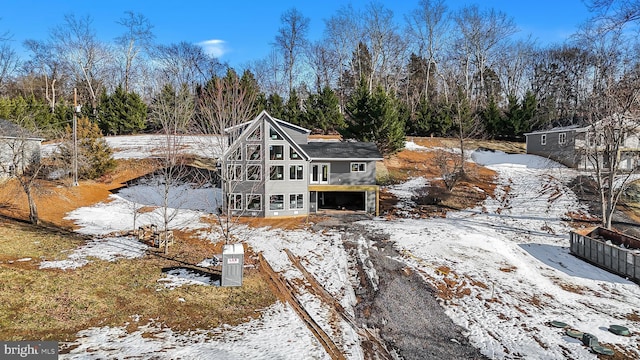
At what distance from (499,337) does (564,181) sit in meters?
29.8

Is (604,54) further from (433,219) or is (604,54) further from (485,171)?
(485,171)

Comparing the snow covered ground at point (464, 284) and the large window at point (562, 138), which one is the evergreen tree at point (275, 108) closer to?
the snow covered ground at point (464, 284)

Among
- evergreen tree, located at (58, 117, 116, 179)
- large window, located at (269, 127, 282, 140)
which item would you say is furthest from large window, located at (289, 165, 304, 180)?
evergreen tree, located at (58, 117, 116, 179)

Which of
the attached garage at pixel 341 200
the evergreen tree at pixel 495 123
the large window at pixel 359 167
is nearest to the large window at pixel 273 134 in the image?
the large window at pixel 359 167

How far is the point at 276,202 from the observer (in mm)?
26891

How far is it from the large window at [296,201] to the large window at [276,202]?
2.34 feet

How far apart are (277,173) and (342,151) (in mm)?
6115

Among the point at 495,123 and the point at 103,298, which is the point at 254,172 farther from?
the point at 495,123

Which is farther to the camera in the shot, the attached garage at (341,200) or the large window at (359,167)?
the attached garage at (341,200)

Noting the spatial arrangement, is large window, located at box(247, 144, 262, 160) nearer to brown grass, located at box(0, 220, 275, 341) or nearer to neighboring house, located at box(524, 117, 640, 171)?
brown grass, located at box(0, 220, 275, 341)

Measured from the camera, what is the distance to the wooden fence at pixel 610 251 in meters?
17.0

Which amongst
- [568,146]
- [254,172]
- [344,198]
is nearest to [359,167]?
[344,198]

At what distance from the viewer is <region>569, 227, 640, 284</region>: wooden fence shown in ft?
55.7

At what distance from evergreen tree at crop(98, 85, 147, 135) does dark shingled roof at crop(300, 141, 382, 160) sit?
32095 millimetres
